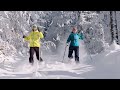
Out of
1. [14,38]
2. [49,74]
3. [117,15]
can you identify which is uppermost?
[117,15]

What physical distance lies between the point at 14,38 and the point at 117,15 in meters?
8.29

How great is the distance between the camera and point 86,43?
22641 mm

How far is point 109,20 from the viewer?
2469cm

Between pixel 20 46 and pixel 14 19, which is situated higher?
pixel 14 19

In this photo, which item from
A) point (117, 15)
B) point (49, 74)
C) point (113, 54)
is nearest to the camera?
point (49, 74)

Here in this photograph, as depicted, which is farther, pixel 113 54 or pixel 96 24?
pixel 96 24

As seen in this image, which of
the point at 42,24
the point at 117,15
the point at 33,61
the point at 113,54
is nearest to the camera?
the point at 33,61

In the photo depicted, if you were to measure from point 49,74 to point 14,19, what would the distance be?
35.8ft
